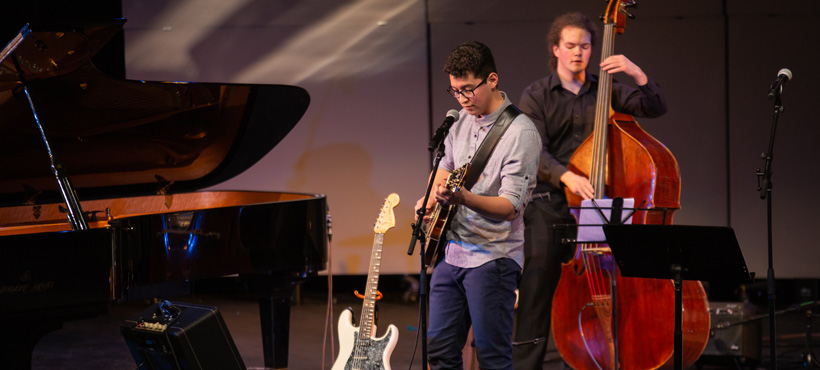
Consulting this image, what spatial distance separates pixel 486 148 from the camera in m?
3.00

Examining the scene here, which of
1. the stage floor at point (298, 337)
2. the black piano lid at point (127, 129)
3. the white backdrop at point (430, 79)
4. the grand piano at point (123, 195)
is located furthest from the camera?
the white backdrop at point (430, 79)

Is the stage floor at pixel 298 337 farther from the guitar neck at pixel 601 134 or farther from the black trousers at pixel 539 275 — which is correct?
the guitar neck at pixel 601 134

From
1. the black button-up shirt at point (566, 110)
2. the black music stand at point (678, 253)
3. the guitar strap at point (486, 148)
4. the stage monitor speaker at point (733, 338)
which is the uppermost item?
the black button-up shirt at point (566, 110)

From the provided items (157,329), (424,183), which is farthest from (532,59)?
(157,329)

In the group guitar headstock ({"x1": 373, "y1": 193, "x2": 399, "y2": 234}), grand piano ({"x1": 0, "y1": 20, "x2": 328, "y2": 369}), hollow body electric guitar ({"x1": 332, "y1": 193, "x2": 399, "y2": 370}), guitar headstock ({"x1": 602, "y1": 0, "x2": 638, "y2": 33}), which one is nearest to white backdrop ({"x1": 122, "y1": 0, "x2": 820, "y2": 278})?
grand piano ({"x1": 0, "y1": 20, "x2": 328, "y2": 369})

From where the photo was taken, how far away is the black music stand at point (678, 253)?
2.85 metres

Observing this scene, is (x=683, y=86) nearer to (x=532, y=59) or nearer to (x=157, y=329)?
(x=532, y=59)

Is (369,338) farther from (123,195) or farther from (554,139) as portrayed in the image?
(123,195)

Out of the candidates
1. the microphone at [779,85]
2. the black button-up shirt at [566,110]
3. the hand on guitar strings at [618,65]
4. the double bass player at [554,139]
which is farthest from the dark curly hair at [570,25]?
the microphone at [779,85]

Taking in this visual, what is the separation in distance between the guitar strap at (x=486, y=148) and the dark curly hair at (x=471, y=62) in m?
0.19

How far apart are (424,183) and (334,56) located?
4.41 ft

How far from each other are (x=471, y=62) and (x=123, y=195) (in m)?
3.06

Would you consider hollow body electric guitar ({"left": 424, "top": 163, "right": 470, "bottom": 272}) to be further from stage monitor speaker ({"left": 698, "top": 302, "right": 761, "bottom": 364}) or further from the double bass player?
stage monitor speaker ({"left": 698, "top": 302, "right": 761, "bottom": 364})

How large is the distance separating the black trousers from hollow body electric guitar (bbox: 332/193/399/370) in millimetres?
724
